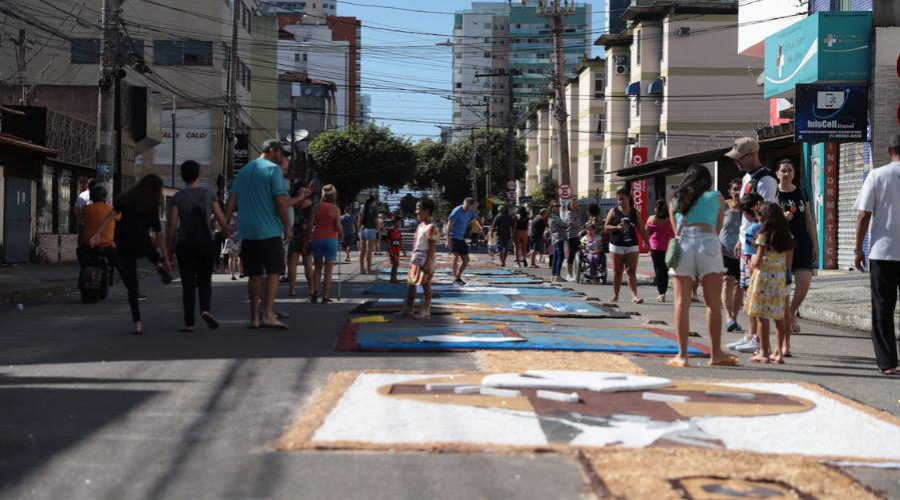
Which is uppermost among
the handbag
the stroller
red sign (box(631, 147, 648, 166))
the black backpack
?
red sign (box(631, 147, 648, 166))

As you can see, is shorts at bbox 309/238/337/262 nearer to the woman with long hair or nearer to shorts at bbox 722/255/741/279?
shorts at bbox 722/255/741/279

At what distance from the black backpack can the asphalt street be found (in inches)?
36.5

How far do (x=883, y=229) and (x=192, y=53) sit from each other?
56.1 metres

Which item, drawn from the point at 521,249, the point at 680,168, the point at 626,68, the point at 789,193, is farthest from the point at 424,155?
the point at 789,193

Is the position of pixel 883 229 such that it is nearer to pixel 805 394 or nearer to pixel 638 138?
pixel 805 394

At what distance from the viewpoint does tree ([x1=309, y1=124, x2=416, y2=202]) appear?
89688mm

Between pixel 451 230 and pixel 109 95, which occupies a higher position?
pixel 109 95

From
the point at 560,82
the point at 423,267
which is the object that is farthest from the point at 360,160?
the point at 423,267

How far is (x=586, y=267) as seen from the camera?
931 inches

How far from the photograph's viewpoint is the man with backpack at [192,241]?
1157 cm

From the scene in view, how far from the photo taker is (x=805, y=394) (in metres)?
7.58

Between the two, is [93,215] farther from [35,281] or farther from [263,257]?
[35,281]

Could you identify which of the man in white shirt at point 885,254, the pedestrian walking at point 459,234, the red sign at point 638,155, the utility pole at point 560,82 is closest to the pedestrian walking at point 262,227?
the man in white shirt at point 885,254

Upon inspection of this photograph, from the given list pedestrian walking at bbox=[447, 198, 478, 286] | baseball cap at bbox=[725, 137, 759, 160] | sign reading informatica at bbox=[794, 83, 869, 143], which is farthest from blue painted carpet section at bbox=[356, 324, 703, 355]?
sign reading informatica at bbox=[794, 83, 869, 143]
